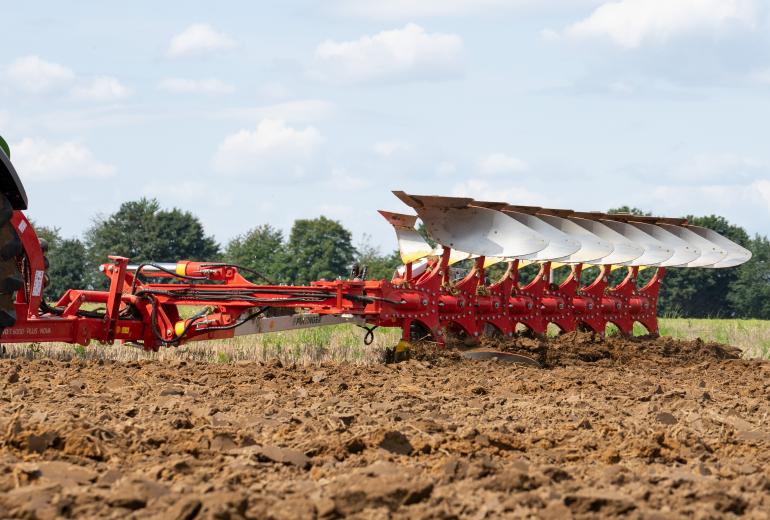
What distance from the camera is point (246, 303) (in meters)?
9.34

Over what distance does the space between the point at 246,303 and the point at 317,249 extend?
106 feet

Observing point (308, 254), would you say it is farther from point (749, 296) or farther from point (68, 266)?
point (749, 296)

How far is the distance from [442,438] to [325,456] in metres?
0.63

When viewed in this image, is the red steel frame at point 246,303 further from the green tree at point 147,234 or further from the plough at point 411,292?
the green tree at point 147,234

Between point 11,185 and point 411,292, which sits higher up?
point 11,185

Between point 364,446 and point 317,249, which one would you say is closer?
point 364,446

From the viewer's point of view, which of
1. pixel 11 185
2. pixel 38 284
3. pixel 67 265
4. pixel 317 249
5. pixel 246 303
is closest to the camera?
pixel 11 185

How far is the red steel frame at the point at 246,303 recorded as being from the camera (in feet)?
26.2

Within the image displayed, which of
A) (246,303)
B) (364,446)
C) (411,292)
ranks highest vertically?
(411,292)

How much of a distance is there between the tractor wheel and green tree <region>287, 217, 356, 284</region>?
34.5m

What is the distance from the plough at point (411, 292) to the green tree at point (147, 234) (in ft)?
95.9

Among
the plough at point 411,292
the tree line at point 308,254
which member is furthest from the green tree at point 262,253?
the plough at point 411,292

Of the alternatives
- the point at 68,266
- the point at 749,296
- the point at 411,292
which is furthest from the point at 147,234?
the point at 411,292

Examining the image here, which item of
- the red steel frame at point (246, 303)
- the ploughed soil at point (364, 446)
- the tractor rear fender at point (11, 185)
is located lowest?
the ploughed soil at point (364, 446)
